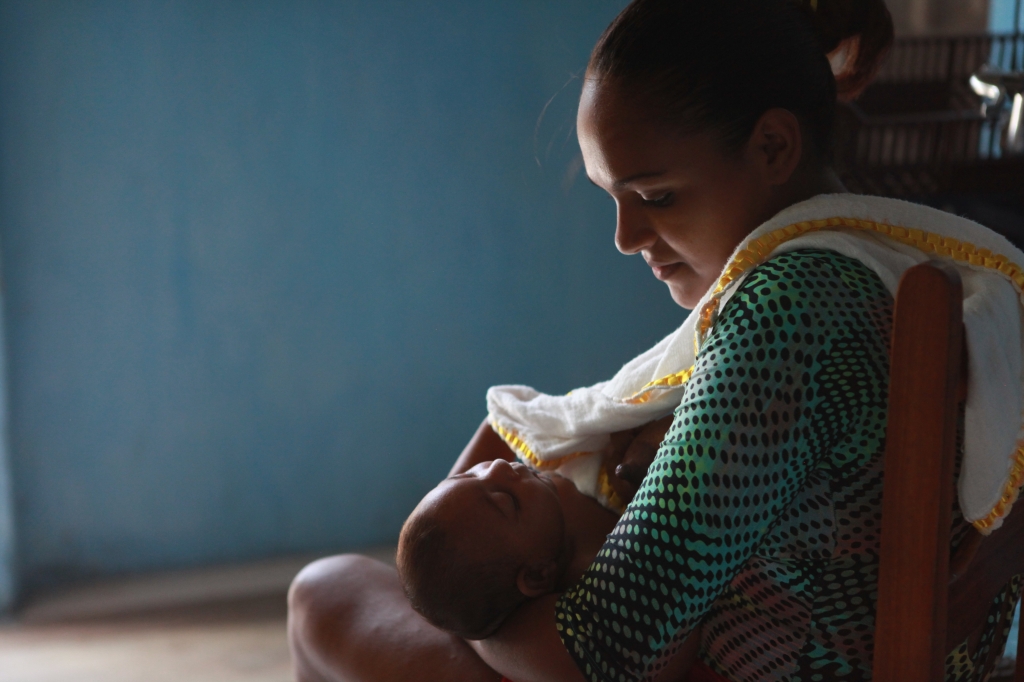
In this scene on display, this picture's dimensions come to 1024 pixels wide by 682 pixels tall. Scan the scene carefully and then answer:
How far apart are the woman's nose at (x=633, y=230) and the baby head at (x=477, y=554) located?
0.34 m

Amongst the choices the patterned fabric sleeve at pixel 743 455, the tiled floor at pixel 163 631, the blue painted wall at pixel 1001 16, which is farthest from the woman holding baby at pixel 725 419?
the blue painted wall at pixel 1001 16

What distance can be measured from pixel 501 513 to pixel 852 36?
0.67 meters

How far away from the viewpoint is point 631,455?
3.46 ft

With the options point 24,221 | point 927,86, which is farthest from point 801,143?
point 24,221

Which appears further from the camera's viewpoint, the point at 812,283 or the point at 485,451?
the point at 485,451

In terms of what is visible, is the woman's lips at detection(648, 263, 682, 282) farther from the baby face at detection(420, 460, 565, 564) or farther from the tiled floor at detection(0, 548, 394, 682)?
the tiled floor at detection(0, 548, 394, 682)

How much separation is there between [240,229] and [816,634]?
170cm

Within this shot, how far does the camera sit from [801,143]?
2.94 feet

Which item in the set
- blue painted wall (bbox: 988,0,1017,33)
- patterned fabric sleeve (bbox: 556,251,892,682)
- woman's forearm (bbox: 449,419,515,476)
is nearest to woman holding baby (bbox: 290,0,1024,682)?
patterned fabric sleeve (bbox: 556,251,892,682)

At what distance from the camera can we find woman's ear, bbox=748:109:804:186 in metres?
0.87

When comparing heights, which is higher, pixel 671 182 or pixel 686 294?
pixel 671 182

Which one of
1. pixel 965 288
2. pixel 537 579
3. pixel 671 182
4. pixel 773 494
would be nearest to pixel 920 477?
pixel 773 494

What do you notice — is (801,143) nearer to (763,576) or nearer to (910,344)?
(910,344)

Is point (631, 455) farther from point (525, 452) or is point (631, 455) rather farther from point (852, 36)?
point (852, 36)
